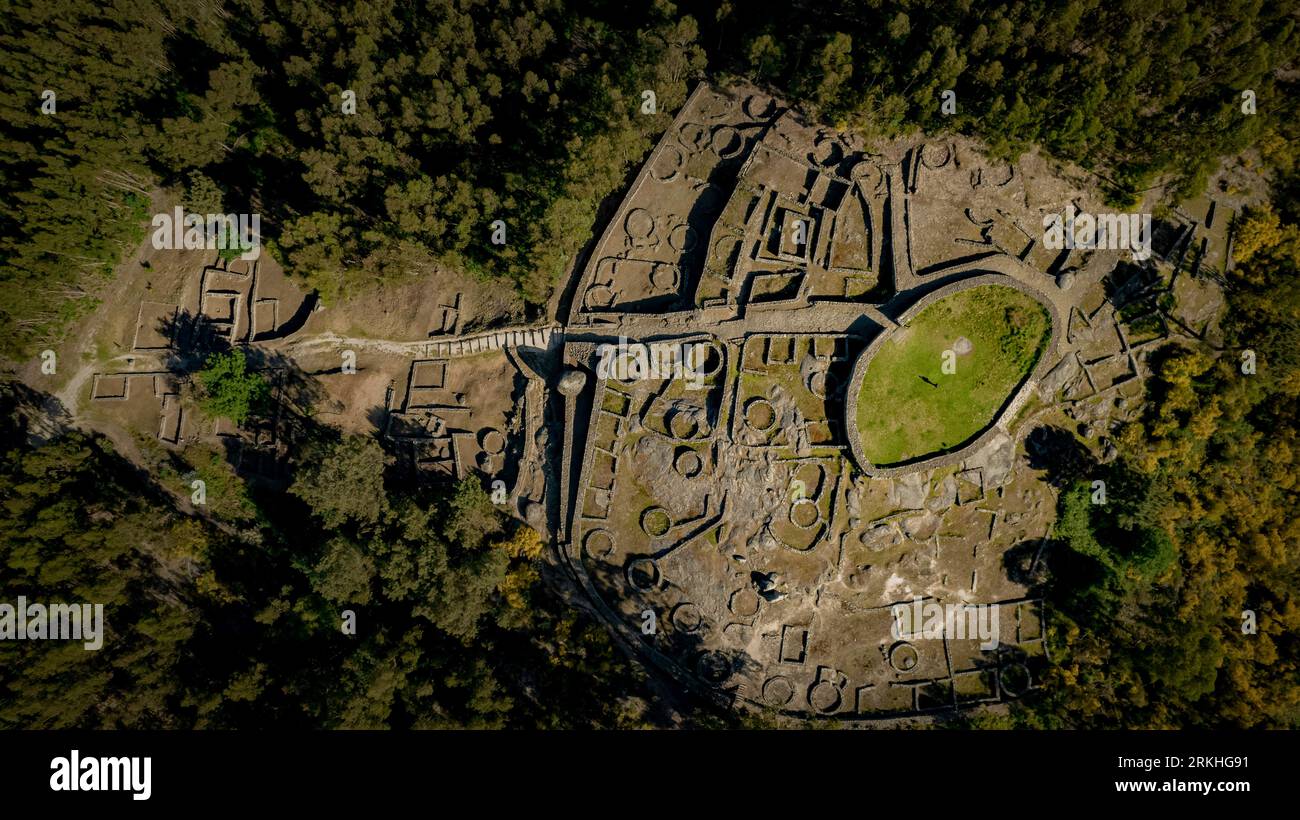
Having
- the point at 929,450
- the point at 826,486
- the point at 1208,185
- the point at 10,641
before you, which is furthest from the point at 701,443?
the point at 10,641

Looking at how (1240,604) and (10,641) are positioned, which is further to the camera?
(1240,604)

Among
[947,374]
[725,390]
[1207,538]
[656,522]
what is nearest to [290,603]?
[656,522]

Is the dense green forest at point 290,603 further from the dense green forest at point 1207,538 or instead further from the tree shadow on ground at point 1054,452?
the tree shadow on ground at point 1054,452

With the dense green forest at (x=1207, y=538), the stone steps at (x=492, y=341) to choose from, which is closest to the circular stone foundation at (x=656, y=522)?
the stone steps at (x=492, y=341)

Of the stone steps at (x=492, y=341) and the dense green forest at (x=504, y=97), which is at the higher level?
the dense green forest at (x=504, y=97)

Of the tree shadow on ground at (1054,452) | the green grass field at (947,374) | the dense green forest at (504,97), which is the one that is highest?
the dense green forest at (504,97)

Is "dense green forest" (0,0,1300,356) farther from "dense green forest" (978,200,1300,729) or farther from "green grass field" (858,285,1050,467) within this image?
"dense green forest" (978,200,1300,729)
